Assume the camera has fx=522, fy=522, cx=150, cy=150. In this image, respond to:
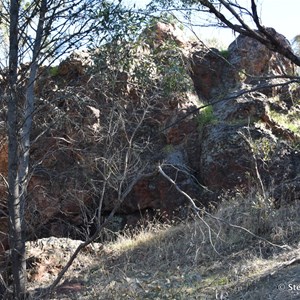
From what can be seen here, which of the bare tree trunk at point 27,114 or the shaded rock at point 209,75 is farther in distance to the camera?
the shaded rock at point 209,75

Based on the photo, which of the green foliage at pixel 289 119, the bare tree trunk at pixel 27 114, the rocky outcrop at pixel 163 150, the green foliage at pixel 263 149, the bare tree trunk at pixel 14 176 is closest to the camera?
the bare tree trunk at pixel 14 176

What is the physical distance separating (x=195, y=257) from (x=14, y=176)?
2.83 meters

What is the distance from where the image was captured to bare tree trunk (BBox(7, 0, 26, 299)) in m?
5.91

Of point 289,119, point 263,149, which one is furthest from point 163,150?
point 289,119

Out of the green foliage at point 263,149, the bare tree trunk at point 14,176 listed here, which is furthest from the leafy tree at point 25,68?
the green foliage at point 263,149

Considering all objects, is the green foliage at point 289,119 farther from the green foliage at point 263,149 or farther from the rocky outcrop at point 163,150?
the green foliage at point 263,149

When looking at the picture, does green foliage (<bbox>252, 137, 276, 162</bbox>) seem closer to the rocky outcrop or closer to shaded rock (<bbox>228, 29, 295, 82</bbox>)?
the rocky outcrop

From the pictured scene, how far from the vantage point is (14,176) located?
19.5 feet

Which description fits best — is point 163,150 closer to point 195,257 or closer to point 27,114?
point 195,257

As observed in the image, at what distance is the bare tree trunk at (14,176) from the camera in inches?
233

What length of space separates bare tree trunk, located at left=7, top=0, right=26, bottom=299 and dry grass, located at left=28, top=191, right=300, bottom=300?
710 millimetres

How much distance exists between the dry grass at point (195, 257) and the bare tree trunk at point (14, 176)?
710mm

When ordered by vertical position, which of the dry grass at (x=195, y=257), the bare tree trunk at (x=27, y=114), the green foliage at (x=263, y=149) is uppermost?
the bare tree trunk at (x=27, y=114)

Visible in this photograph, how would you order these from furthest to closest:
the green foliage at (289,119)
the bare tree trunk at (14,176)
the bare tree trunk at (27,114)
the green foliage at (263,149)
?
the green foliage at (289,119)
the green foliage at (263,149)
the bare tree trunk at (27,114)
the bare tree trunk at (14,176)
